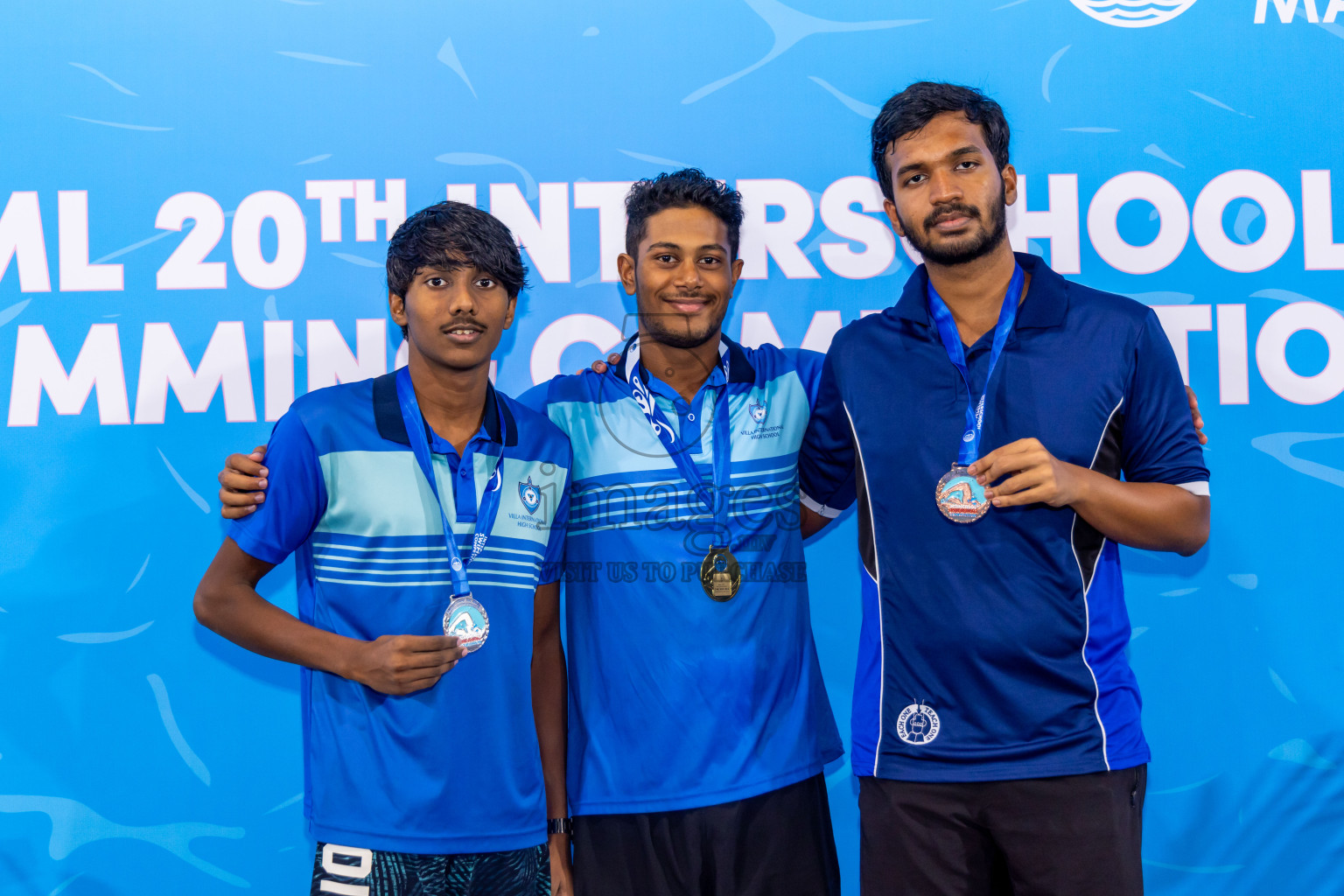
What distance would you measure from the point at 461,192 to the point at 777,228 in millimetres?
917

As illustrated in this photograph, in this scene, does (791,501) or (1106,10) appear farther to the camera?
(1106,10)

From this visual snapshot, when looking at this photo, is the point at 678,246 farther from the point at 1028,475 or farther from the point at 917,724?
the point at 917,724

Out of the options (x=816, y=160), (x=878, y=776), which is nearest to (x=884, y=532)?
(x=878, y=776)

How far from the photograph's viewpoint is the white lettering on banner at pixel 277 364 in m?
2.78

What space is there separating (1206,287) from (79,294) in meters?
3.25

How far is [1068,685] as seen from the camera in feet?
6.06

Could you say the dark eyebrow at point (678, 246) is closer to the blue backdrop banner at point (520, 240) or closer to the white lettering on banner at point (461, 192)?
the blue backdrop banner at point (520, 240)

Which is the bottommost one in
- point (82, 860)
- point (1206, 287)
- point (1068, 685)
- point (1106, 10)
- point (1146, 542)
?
point (82, 860)

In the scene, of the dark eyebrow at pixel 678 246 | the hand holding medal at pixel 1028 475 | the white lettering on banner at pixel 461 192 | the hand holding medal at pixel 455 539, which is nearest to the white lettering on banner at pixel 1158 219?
the dark eyebrow at pixel 678 246

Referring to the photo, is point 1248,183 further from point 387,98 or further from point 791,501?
point 387,98

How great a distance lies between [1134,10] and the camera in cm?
278

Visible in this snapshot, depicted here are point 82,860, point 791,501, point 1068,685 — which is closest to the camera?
point 1068,685

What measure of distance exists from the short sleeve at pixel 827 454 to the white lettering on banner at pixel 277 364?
151 cm

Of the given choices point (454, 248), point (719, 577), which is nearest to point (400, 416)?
point (454, 248)
